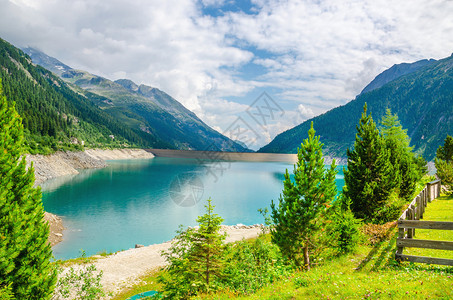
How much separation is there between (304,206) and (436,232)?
26.6ft

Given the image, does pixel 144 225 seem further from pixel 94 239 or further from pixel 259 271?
pixel 259 271

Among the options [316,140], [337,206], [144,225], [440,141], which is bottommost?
[144,225]

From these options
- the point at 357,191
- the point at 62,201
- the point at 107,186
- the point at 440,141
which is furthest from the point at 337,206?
the point at 440,141

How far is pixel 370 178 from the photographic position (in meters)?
20.8

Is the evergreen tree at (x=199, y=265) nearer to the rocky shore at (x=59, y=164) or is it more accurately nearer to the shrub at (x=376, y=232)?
the shrub at (x=376, y=232)

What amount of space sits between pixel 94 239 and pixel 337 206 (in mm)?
33252

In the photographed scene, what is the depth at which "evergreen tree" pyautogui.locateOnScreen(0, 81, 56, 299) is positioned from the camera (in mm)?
9805

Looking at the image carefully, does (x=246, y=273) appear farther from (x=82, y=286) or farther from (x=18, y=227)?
(x=18, y=227)

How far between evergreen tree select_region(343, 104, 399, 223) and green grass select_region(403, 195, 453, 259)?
3.03 metres

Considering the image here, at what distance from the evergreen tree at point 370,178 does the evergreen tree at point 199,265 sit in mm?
13212

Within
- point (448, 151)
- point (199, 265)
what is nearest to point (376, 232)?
point (199, 265)

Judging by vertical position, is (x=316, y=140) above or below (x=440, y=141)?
below

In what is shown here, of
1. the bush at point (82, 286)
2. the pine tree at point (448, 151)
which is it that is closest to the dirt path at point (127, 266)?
the bush at point (82, 286)

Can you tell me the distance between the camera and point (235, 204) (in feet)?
202
